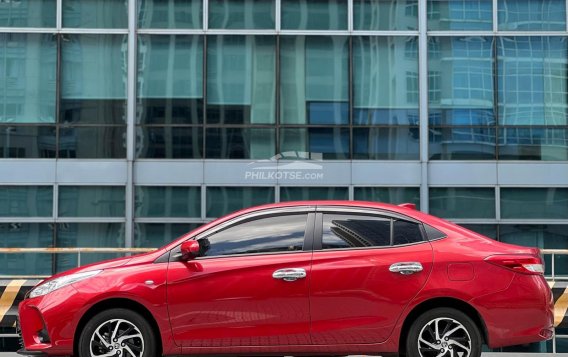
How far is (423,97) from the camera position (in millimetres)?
17062

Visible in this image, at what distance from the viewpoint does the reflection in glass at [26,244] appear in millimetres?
16984

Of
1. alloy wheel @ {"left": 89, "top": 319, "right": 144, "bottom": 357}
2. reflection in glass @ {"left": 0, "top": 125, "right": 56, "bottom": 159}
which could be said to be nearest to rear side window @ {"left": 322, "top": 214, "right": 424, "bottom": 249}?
Result: alloy wheel @ {"left": 89, "top": 319, "right": 144, "bottom": 357}

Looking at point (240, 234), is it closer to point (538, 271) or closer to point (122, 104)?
point (538, 271)

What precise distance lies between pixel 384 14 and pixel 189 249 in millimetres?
11885

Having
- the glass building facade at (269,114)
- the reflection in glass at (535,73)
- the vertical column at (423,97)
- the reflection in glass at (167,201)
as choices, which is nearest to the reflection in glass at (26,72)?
the glass building facade at (269,114)

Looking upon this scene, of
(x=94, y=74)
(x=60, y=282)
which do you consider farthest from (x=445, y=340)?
(x=94, y=74)

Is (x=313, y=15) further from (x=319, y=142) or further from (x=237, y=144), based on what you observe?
(x=237, y=144)

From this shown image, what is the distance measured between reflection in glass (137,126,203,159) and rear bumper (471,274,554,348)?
36.4 feet

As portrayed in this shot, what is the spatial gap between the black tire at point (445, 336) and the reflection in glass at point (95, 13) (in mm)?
12399

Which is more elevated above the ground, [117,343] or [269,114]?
[269,114]

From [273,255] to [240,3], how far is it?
11446 mm

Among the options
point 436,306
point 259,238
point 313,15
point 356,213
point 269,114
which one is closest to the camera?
point 436,306

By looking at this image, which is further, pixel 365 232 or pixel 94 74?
pixel 94 74

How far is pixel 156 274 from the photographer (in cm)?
673
